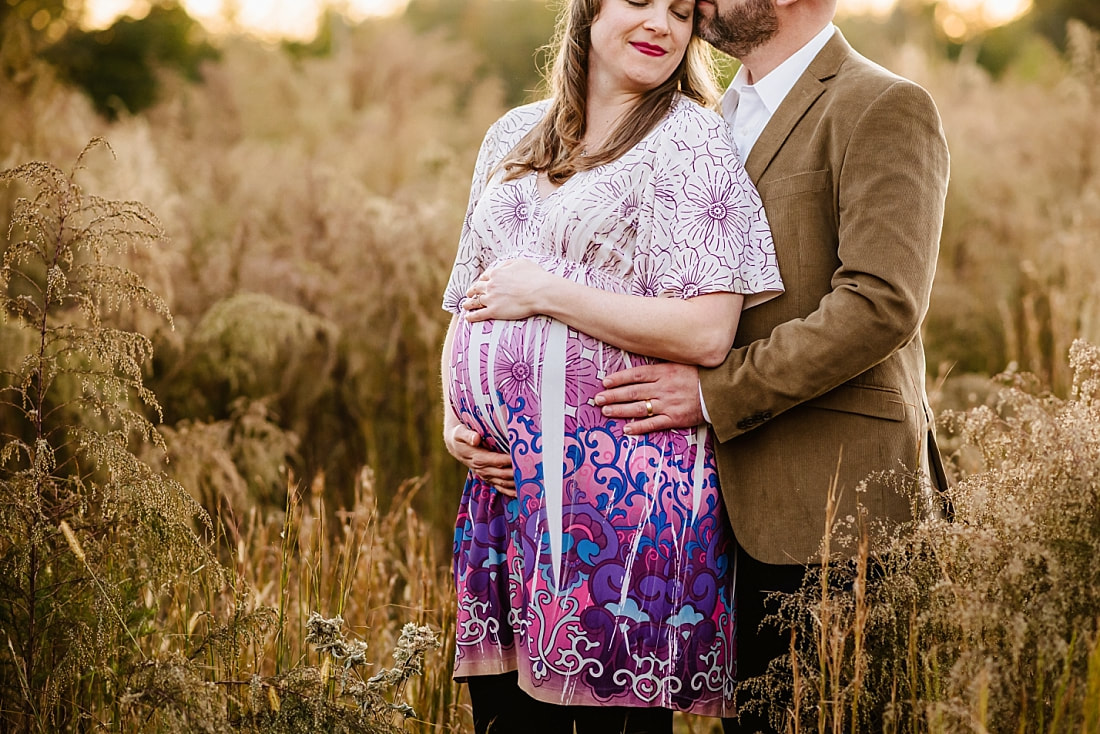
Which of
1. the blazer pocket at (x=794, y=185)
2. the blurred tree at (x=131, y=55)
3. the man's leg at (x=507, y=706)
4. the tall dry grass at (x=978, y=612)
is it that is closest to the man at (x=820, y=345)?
Answer: the blazer pocket at (x=794, y=185)

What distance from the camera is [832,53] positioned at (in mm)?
2447

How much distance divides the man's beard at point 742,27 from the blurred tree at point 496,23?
1458 centimetres

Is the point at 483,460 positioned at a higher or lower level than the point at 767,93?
lower

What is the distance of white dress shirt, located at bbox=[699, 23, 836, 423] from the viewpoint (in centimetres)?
249

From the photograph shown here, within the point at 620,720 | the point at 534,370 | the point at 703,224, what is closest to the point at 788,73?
the point at 703,224

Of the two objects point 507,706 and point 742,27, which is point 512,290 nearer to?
point 742,27

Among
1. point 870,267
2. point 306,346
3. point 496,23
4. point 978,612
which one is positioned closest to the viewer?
point 978,612

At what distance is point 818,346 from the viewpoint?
7.21ft

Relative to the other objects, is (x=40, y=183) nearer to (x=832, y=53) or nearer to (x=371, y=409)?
(x=832, y=53)

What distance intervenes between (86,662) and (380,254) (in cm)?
298

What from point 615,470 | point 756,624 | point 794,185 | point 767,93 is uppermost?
point 767,93

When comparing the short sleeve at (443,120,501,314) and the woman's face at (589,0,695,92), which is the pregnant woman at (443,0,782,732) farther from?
the short sleeve at (443,120,501,314)

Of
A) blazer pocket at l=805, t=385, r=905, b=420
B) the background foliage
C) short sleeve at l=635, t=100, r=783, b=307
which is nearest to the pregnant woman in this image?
short sleeve at l=635, t=100, r=783, b=307

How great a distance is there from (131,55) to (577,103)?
480 inches
